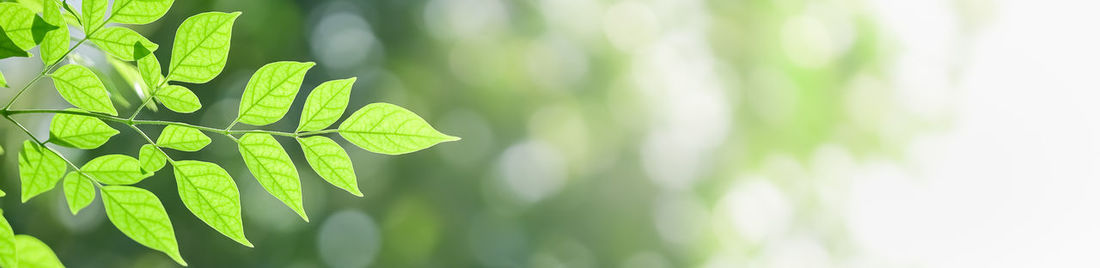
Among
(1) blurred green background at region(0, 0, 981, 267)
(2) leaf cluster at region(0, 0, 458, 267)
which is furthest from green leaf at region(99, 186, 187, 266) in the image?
(1) blurred green background at region(0, 0, 981, 267)

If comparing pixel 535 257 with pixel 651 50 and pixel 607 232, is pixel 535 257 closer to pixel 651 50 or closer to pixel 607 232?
pixel 607 232

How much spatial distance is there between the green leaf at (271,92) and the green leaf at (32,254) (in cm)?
14

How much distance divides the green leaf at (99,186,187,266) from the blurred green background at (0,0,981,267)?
314 centimetres

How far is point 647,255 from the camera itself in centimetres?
418

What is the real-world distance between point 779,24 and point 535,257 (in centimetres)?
190

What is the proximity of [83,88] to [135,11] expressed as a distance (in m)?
0.04

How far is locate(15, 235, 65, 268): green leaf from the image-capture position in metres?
0.37

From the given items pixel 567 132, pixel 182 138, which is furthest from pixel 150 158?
pixel 567 132

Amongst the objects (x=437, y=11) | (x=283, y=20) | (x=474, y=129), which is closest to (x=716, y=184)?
(x=474, y=129)

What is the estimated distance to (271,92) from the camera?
1.05 ft

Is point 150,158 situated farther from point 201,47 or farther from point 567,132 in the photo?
point 567,132

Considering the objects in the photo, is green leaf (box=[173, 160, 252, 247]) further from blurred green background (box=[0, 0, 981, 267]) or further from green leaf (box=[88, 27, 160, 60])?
blurred green background (box=[0, 0, 981, 267])

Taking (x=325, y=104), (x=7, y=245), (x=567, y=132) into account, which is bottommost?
(x=7, y=245)

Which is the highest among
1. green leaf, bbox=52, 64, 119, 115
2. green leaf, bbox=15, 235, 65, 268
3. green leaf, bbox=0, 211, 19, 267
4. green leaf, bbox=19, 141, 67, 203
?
green leaf, bbox=52, 64, 119, 115
